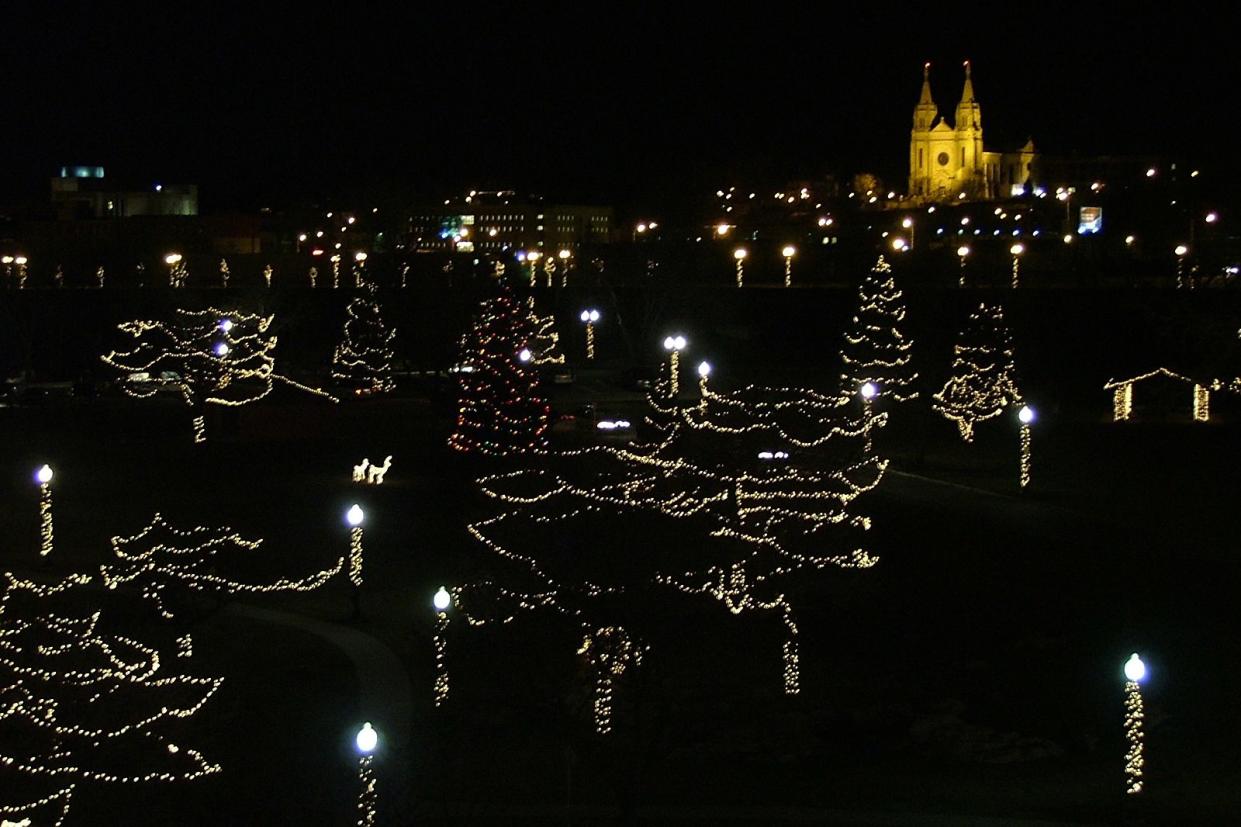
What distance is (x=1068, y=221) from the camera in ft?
228

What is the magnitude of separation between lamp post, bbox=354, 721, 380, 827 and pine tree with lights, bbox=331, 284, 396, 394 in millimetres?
28510

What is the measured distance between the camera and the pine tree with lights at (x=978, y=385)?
30922 millimetres

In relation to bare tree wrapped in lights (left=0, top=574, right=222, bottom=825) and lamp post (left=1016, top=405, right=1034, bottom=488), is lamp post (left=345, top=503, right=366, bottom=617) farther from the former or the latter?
lamp post (left=1016, top=405, right=1034, bottom=488)

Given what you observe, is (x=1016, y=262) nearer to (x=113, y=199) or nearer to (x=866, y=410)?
(x=866, y=410)

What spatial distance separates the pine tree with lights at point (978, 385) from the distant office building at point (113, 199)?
64731 millimetres

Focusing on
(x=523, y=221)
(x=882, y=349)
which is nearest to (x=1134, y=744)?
(x=882, y=349)

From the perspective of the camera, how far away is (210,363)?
113 ft

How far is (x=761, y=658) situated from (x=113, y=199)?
8444 centimetres

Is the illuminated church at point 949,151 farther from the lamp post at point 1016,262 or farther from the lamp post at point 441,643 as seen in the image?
the lamp post at point 441,643

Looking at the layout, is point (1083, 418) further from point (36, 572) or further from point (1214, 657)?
point (36, 572)

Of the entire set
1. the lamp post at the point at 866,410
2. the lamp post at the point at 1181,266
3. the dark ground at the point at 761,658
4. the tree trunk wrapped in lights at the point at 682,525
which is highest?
the lamp post at the point at 1181,266

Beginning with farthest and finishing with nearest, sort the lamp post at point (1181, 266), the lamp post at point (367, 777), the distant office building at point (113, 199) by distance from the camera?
1. the distant office building at point (113, 199)
2. the lamp post at point (1181, 266)
3. the lamp post at point (367, 777)

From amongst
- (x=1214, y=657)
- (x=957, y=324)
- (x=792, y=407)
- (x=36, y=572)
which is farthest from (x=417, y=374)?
(x=1214, y=657)

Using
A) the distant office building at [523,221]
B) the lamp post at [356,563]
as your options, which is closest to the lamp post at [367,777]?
the lamp post at [356,563]
